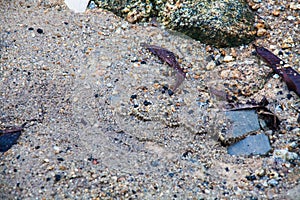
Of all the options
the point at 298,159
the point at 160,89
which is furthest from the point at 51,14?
the point at 298,159

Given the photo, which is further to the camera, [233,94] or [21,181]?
[233,94]

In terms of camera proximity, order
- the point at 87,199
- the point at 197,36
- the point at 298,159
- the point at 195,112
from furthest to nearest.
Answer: the point at 197,36, the point at 195,112, the point at 298,159, the point at 87,199

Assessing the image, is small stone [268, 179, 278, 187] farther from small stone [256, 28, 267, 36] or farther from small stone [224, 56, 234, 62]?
small stone [256, 28, 267, 36]

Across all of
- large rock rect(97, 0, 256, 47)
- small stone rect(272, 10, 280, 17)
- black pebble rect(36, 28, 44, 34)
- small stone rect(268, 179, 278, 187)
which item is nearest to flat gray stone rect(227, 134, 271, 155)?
small stone rect(268, 179, 278, 187)

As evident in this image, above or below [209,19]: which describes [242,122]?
below

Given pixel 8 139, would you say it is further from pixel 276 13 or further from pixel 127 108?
pixel 276 13

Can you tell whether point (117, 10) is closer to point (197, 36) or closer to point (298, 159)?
point (197, 36)

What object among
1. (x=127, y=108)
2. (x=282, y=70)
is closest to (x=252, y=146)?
(x=282, y=70)
